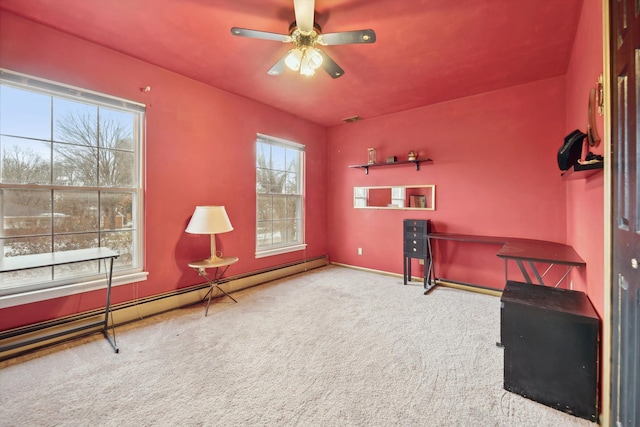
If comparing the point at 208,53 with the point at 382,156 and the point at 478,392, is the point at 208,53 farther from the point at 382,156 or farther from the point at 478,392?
the point at 478,392

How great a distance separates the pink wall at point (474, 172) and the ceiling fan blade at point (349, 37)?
2.45 metres

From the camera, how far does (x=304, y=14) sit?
6.09ft

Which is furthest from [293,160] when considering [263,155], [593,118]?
[593,118]

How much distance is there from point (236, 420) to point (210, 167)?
2757 mm

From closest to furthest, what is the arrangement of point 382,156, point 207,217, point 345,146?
1. point 207,217
2. point 382,156
3. point 345,146

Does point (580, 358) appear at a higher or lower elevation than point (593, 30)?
lower

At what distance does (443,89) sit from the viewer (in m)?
3.44

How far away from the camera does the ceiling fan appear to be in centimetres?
187

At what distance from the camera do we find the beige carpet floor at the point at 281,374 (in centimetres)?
151

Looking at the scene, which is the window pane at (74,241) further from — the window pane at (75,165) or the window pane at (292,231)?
the window pane at (292,231)

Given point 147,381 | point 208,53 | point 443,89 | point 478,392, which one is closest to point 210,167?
point 208,53

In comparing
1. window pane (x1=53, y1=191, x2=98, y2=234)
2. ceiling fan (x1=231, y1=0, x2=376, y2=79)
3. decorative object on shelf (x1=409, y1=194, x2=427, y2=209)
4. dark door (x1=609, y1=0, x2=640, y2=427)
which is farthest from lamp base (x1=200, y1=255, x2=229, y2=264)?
dark door (x1=609, y1=0, x2=640, y2=427)

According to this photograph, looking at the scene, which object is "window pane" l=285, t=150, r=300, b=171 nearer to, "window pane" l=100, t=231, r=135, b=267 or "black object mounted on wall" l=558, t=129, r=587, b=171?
"window pane" l=100, t=231, r=135, b=267

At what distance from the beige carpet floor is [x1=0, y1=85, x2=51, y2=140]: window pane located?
1.85 m
